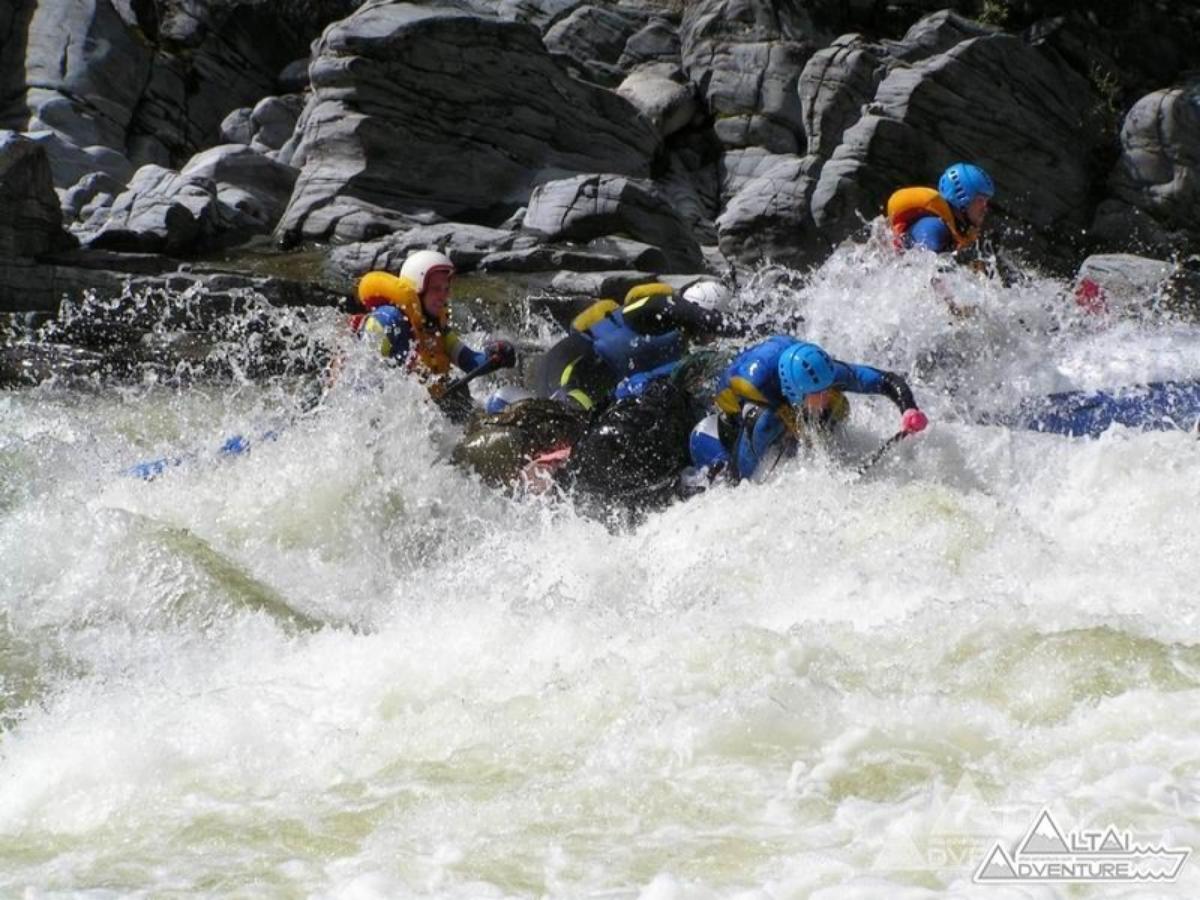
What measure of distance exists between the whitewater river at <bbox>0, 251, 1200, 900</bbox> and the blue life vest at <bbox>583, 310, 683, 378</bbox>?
968mm

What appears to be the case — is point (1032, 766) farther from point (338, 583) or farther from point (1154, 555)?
point (338, 583)

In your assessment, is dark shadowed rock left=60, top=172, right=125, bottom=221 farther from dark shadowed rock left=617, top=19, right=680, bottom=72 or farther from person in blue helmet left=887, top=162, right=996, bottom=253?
person in blue helmet left=887, top=162, right=996, bottom=253

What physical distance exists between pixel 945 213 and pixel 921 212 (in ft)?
0.48

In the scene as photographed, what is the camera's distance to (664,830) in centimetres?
329

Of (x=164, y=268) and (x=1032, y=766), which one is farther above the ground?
(x=1032, y=766)

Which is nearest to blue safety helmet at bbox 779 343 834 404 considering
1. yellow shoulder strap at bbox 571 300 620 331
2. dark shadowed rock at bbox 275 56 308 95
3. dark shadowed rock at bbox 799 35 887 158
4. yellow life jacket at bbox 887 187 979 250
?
yellow shoulder strap at bbox 571 300 620 331

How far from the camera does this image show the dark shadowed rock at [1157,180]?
1641 cm

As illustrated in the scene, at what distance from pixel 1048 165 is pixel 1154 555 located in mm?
12504

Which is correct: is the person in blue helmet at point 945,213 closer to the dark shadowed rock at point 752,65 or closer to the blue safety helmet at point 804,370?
the blue safety helmet at point 804,370

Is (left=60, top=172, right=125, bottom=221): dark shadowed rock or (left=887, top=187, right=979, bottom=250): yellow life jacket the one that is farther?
(left=60, top=172, right=125, bottom=221): dark shadowed rock

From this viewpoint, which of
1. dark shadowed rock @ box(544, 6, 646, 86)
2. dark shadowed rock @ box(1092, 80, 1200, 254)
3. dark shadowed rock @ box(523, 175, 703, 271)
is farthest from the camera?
dark shadowed rock @ box(544, 6, 646, 86)

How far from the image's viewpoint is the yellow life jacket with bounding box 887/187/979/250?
27.9ft

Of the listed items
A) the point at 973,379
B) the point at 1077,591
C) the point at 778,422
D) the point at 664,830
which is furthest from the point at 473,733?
the point at 973,379

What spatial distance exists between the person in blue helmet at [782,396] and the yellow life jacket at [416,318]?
1.81m
